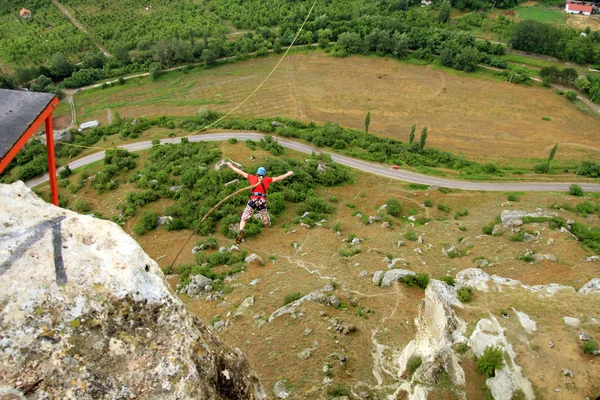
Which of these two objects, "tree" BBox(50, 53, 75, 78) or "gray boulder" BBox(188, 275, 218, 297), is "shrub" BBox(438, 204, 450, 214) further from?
"tree" BBox(50, 53, 75, 78)

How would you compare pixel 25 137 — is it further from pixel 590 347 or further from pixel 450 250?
pixel 450 250

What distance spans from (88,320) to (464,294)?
17888 millimetres

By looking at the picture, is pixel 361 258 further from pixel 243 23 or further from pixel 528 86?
pixel 243 23

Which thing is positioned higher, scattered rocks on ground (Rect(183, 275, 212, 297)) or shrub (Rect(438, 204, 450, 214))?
scattered rocks on ground (Rect(183, 275, 212, 297))

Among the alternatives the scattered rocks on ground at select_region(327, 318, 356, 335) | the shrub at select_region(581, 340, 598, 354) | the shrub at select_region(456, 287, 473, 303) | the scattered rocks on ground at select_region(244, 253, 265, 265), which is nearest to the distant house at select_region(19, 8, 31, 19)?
the scattered rocks on ground at select_region(244, 253, 265, 265)

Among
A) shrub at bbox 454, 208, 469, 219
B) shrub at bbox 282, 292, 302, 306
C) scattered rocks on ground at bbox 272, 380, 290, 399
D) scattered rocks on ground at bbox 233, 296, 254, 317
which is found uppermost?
scattered rocks on ground at bbox 272, 380, 290, 399

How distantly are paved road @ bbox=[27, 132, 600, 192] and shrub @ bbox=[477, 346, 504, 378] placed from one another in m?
35.0

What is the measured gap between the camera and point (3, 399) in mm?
6781

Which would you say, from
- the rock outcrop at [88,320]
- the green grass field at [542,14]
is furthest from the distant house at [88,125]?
the green grass field at [542,14]

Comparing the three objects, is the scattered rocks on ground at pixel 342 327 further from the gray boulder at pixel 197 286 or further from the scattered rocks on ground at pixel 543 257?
the scattered rocks on ground at pixel 543 257

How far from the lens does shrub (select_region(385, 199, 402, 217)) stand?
41719 millimetres

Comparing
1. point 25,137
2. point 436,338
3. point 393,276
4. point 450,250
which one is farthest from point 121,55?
point 436,338

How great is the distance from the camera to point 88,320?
7895mm

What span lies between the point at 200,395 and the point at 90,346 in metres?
2.30
